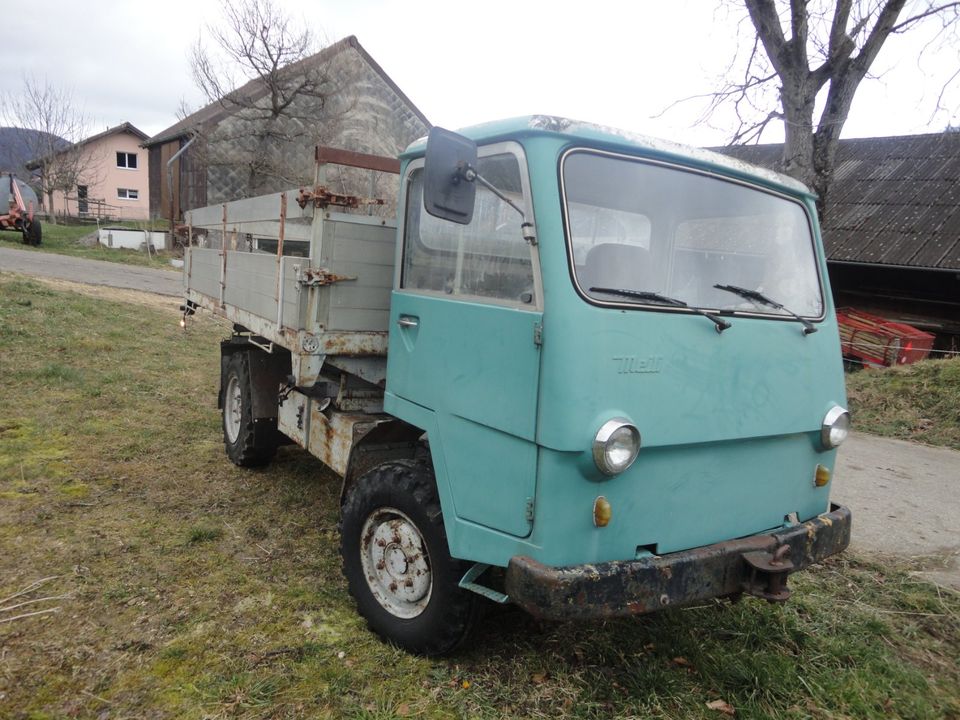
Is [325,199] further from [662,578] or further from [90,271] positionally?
[90,271]

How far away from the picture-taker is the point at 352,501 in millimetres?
3311

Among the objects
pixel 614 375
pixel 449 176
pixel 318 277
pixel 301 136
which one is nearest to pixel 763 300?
pixel 614 375

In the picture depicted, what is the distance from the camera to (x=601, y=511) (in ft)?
8.18

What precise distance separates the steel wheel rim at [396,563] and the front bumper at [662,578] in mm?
628

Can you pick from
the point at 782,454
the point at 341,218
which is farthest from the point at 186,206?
the point at 782,454

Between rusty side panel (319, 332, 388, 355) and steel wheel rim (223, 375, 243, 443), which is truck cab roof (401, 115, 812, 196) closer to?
rusty side panel (319, 332, 388, 355)

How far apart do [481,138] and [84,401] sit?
5.82m

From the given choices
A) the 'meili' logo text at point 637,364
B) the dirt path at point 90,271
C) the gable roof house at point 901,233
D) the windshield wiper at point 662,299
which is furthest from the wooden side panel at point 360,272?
the dirt path at point 90,271

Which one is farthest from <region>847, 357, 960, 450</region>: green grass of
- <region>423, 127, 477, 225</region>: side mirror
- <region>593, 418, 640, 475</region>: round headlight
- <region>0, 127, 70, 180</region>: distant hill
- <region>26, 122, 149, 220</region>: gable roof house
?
<region>26, 122, 149, 220</region>: gable roof house

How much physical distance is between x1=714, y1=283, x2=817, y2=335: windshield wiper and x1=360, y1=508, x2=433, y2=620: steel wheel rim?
173 centimetres

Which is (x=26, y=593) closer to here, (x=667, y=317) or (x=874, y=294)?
(x=667, y=317)

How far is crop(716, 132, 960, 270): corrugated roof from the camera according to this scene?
12344 mm

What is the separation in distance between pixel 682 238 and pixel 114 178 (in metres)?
47.7

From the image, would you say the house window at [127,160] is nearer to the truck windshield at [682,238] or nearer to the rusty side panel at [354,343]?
the rusty side panel at [354,343]
